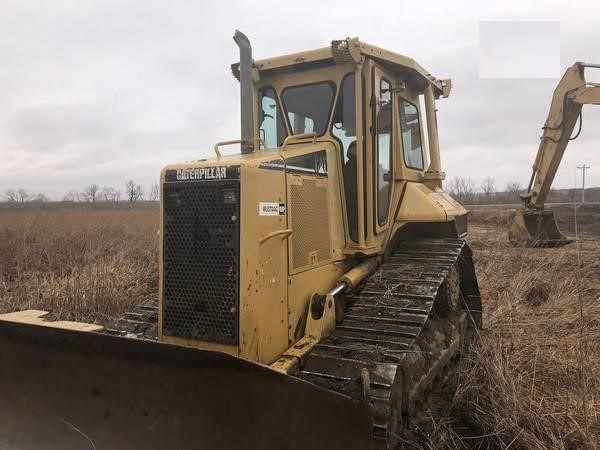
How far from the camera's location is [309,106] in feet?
15.0

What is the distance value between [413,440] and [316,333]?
102 cm

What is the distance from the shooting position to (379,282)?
424cm

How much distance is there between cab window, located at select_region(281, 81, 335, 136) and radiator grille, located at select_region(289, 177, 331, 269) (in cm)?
74

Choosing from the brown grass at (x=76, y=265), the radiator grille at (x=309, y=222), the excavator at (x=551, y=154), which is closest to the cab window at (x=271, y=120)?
the radiator grille at (x=309, y=222)

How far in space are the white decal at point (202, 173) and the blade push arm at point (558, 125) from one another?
1208cm

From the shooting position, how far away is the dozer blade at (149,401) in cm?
265

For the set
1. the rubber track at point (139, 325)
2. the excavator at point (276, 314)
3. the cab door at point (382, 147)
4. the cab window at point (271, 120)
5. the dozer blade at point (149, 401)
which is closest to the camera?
the dozer blade at point (149, 401)

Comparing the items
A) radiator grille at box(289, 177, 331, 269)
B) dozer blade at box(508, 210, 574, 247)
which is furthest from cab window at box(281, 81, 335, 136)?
dozer blade at box(508, 210, 574, 247)

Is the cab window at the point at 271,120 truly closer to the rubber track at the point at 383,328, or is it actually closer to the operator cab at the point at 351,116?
the operator cab at the point at 351,116

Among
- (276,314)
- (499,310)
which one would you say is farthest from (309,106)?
(499,310)

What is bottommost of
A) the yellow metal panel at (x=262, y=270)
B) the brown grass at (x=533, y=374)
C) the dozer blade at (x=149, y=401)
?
the brown grass at (x=533, y=374)

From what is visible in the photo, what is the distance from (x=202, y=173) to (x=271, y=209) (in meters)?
0.51

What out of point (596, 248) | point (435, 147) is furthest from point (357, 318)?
point (596, 248)

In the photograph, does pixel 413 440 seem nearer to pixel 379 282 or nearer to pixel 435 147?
pixel 379 282
